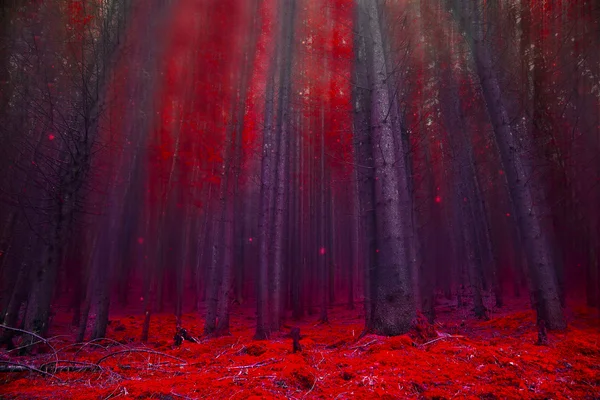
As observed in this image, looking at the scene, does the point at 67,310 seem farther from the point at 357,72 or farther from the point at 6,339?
the point at 357,72

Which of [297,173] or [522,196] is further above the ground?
[297,173]

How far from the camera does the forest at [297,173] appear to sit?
386 cm

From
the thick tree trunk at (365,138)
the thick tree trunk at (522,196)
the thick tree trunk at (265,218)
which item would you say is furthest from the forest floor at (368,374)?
the thick tree trunk at (265,218)

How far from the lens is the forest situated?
12.7ft

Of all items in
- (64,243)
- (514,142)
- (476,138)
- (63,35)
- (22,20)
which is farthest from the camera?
(476,138)

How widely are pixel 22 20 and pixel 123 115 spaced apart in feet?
14.4

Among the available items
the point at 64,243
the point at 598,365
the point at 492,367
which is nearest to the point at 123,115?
the point at 64,243

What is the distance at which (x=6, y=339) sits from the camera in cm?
668

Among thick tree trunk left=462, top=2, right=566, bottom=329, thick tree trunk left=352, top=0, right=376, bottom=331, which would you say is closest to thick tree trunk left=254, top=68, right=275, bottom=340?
thick tree trunk left=352, top=0, right=376, bottom=331

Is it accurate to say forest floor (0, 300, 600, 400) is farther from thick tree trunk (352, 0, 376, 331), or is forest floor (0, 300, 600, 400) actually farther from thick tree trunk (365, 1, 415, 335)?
thick tree trunk (352, 0, 376, 331)

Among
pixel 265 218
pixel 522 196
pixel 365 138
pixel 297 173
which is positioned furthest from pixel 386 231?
pixel 297 173

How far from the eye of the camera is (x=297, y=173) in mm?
15672

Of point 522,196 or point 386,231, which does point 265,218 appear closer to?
point 386,231

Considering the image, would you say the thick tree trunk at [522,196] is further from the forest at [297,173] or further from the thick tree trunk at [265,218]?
the thick tree trunk at [265,218]
